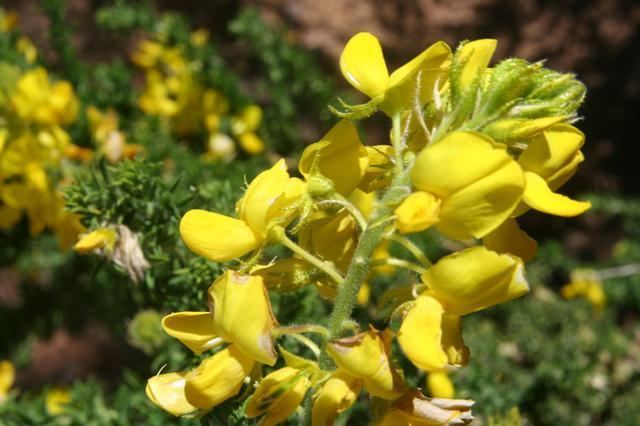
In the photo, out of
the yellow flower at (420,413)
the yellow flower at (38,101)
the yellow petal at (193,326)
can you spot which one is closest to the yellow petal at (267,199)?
the yellow petal at (193,326)

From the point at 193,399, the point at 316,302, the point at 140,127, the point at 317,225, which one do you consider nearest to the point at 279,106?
→ the point at 140,127

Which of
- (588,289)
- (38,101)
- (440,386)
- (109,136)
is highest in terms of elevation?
(38,101)

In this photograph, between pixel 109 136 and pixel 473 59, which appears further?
pixel 109 136

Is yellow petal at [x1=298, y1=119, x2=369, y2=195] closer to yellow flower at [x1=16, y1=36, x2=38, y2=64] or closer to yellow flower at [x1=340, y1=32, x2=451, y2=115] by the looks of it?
yellow flower at [x1=340, y1=32, x2=451, y2=115]

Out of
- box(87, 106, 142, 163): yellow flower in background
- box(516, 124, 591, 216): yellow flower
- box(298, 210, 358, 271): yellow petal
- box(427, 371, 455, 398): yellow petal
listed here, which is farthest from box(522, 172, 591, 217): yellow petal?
box(87, 106, 142, 163): yellow flower in background

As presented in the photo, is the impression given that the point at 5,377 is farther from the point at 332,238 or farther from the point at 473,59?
the point at 473,59

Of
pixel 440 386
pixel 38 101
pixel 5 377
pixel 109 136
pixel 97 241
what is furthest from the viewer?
pixel 5 377

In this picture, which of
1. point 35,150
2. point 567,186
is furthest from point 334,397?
point 567,186
